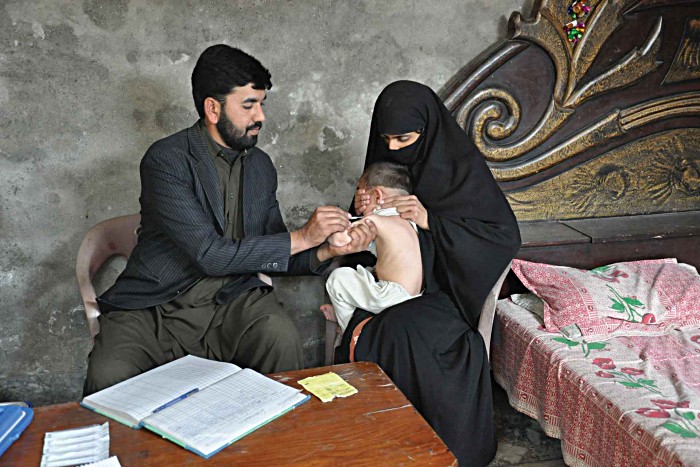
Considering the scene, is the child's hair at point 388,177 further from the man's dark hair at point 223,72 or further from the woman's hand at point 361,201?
the man's dark hair at point 223,72

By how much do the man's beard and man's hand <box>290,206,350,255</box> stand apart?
428 mm

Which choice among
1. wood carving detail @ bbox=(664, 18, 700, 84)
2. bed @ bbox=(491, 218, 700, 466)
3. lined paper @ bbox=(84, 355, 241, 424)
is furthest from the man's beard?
wood carving detail @ bbox=(664, 18, 700, 84)

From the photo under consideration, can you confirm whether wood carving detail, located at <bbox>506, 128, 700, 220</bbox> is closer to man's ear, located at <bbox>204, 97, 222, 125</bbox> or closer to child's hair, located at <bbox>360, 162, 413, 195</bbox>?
child's hair, located at <bbox>360, 162, 413, 195</bbox>

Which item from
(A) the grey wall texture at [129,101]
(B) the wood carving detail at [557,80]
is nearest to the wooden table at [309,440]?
(A) the grey wall texture at [129,101]

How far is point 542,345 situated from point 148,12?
2524mm

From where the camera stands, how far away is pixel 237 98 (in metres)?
2.67

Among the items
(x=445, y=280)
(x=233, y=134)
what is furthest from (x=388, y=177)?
(x=233, y=134)

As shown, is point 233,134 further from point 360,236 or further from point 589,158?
point 589,158

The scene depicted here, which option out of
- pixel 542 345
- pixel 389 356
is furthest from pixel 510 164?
pixel 389 356

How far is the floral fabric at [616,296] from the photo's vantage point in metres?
3.07

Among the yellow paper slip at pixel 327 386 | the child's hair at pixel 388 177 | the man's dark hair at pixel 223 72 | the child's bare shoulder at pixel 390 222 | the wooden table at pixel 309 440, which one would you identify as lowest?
the wooden table at pixel 309 440

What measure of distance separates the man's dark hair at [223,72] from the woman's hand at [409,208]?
792 mm

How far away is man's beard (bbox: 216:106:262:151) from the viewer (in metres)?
2.70

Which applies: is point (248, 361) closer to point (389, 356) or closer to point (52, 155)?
point (389, 356)
